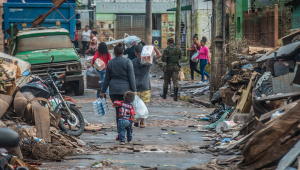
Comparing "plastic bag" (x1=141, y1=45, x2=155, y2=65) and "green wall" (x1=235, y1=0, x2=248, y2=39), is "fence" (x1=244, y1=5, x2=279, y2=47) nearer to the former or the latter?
"green wall" (x1=235, y1=0, x2=248, y2=39)

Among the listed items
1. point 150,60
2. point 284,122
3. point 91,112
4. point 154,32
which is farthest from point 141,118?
point 154,32

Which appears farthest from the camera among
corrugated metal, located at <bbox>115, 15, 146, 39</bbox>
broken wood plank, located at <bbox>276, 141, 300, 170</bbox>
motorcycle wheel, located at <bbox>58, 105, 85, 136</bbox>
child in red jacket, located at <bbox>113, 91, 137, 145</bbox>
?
corrugated metal, located at <bbox>115, 15, 146, 39</bbox>

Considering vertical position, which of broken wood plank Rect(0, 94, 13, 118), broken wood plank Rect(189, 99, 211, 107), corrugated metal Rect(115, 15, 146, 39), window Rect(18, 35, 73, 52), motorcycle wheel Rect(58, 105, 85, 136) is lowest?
broken wood plank Rect(189, 99, 211, 107)

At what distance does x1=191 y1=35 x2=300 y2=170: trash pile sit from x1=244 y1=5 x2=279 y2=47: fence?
6.41 meters

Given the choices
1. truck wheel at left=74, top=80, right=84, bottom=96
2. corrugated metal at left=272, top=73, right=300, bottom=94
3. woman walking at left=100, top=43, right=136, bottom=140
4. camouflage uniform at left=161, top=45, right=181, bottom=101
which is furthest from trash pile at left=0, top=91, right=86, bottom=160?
camouflage uniform at left=161, top=45, right=181, bottom=101

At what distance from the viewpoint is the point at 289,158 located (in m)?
5.66

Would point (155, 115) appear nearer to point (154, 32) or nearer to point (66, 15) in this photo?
point (66, 15)

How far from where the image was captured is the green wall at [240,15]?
2662 cm

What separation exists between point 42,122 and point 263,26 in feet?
53.9

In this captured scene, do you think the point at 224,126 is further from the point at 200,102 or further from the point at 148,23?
the point at 148,23

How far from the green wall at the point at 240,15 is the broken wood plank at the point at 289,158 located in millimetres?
20808

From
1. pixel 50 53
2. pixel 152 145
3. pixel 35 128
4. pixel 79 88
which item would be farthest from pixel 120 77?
pixel 79 88

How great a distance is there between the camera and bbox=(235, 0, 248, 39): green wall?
26.6 metres

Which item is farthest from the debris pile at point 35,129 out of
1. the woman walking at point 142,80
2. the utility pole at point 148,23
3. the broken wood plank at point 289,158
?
the utility pole at point 148,23
